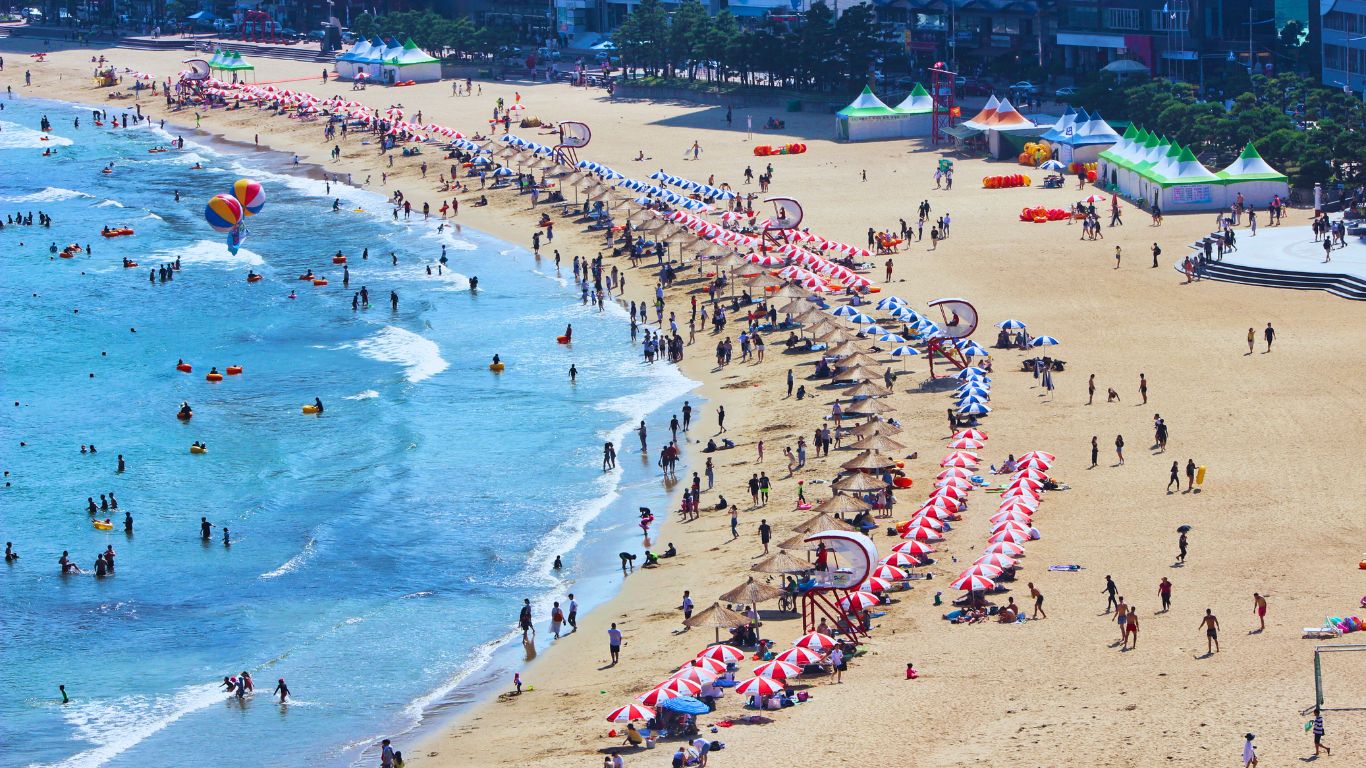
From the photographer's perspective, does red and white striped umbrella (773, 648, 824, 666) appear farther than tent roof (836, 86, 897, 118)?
No

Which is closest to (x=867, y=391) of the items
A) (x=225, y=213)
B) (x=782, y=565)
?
(x=782, y=565)

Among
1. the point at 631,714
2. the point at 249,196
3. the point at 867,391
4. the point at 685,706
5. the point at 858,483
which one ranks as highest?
the point at 249,196

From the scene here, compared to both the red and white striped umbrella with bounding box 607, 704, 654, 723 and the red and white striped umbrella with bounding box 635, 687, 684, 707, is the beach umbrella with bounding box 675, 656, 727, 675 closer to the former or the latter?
the red and white striped umbrella with bounding box 635, 687, 684, 707

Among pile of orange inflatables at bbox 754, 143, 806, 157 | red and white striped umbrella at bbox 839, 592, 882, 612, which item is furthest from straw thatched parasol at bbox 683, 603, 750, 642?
pile of orange inflatables at bbox 754, 143, 806, 157

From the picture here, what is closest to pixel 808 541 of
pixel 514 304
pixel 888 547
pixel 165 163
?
pixel 888 547

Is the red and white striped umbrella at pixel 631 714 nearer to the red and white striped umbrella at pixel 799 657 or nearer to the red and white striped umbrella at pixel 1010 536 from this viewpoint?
the red and white striped umbrella at pixel 799 657

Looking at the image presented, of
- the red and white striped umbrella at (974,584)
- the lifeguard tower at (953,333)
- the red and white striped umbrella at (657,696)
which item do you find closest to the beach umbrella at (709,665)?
the red and white striped umbrella at (657,696)

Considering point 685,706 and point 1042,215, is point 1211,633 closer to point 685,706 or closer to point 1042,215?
point 685,706
